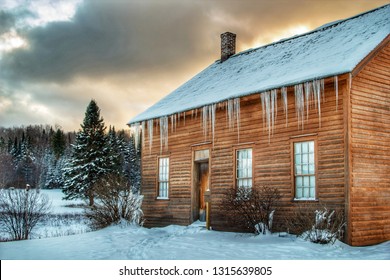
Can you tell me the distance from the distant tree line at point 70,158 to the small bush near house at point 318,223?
271 inches

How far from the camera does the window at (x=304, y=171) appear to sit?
13078mm

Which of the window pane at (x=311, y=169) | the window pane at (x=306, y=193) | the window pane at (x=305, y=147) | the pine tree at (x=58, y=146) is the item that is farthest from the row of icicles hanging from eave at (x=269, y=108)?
the pine tree at (x=58, y=146)

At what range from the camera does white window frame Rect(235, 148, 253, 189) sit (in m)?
15.0

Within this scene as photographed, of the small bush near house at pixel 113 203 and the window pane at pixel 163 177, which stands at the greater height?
the window pane at pixel 163 177

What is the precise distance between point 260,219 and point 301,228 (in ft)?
4.47

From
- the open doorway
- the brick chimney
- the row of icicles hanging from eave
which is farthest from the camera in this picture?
the brick chimney

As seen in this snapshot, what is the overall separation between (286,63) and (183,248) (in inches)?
288

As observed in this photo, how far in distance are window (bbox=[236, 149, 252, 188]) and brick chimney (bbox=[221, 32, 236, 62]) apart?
24.6 feet

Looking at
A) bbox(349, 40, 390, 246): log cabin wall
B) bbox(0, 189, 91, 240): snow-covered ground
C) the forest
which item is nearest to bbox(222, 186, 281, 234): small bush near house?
bbox(349, 40, 390, 246): log cabin wall

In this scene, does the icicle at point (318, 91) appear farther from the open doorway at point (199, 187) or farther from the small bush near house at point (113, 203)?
the small bush near house at point (113, 203)

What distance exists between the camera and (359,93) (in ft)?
41.2

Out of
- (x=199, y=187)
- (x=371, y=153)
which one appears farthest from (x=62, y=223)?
(x=371, y=153)

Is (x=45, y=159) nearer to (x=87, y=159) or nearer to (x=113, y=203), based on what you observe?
(x=87, y=159)

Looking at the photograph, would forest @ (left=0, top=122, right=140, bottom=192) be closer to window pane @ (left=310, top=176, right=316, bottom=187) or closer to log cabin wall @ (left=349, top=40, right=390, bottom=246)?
window pane @ (left=310, top=176, right=316, bottom=187)
